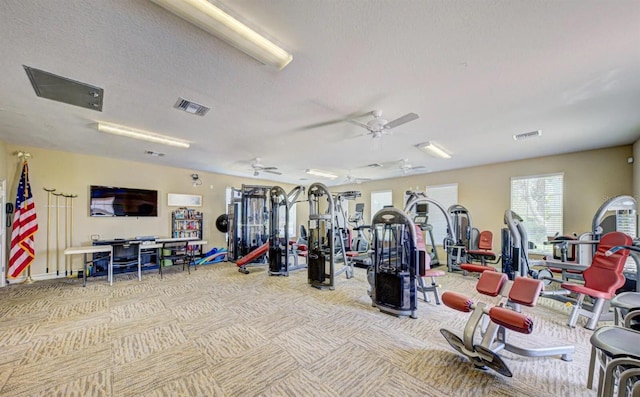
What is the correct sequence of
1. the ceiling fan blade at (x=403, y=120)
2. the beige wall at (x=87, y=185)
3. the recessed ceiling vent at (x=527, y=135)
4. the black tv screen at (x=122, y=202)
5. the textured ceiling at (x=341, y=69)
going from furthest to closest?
1. the black tv screen at (x=122, y=202)
2. the beige wall at (x=87, y=185)
3. the recessed ceiling vent at (x=527, y=135)
4. the ceiling fan blade at (x=403, y=120)
5. the textured ceiling at (x=341, y=69)

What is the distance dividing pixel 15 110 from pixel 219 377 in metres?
4.58

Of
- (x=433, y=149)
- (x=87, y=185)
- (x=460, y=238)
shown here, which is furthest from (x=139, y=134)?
(x=460, y=238)

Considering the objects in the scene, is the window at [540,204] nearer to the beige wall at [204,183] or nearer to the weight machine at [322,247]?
the beige wall at [204,183]

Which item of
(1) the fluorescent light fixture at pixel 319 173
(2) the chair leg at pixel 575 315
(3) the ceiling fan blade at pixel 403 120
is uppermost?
(3) the ceiling fan blade at pixel 403 120

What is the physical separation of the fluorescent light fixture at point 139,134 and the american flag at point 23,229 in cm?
297

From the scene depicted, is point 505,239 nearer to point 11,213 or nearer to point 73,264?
point 73,264

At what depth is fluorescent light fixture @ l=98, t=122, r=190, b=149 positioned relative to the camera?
4.02 metres

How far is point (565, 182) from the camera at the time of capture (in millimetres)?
5828

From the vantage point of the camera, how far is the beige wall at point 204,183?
535 centimetres

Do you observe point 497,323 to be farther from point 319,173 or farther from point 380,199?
point 380,199

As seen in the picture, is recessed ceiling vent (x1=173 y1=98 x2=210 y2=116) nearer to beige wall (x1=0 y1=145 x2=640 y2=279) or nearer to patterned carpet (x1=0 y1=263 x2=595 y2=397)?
patterned carpet (x1=0 y1=263 x2=595 y2=397)

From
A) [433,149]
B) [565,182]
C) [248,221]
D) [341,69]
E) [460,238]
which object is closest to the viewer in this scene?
[341,69]

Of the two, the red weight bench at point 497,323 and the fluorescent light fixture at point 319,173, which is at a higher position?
the fluorescent light fixture at point 319,173

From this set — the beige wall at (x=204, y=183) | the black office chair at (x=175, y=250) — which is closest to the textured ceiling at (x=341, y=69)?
the beige wall at (x=204, y=183)
